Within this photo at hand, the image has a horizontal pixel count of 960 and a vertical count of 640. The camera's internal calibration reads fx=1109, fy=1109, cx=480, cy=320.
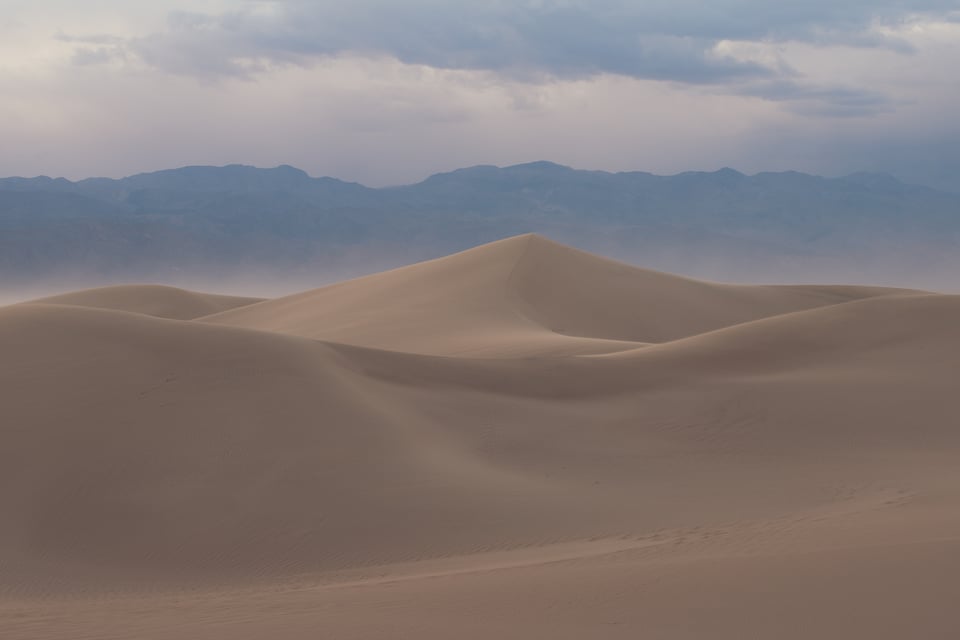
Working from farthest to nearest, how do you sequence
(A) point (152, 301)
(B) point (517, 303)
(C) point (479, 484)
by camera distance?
(A) point (152, 301), (B) point (517, 303), (C) point (479, 484)

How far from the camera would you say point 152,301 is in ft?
183

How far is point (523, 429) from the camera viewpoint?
1689 centimetres

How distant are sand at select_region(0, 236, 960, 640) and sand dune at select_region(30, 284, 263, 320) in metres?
35.7

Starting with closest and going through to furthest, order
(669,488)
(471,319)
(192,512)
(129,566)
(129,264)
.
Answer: (129,566) < (192,512) < (669,488) < (471,319) < (129,264)

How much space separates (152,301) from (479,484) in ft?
148

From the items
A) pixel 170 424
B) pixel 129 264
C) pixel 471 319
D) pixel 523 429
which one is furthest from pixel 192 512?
pixel 129 264

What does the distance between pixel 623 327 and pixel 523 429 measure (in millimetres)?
23117

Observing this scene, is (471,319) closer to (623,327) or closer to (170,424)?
(623,327)

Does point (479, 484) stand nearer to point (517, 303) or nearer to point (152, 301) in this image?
point (517, 303)

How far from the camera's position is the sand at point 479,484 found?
8477 mm

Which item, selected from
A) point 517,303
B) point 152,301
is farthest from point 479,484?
point 152,301

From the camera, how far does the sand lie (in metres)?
8.48

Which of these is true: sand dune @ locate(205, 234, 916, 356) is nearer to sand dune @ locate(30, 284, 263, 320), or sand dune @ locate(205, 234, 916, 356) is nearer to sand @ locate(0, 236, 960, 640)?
sand dune @ locate(30, 284, 263, 320)

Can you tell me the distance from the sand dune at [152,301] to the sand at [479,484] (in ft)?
117
